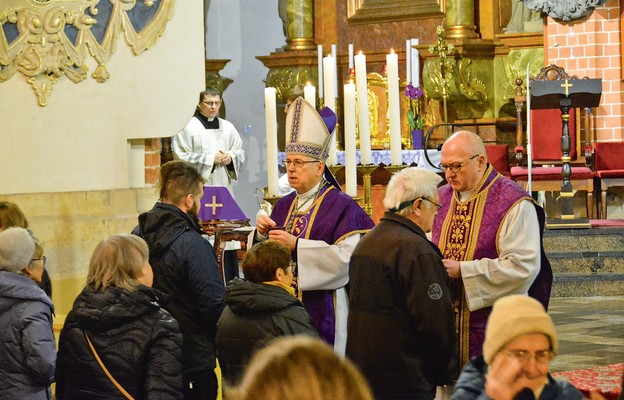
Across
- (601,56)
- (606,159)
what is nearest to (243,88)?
(601,56)

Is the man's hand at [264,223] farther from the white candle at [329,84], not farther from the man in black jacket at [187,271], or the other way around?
the white candle at [329,84]

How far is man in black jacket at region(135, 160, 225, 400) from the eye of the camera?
4.80 metres

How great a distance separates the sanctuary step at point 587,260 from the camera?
10719mm

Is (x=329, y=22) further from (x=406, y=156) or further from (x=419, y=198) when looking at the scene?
(x=419, y=198)

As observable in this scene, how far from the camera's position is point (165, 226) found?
16.0 ft

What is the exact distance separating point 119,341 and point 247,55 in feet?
38.3

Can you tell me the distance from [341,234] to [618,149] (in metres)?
7.89

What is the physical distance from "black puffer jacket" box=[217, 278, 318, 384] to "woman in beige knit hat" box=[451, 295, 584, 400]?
1.39 m

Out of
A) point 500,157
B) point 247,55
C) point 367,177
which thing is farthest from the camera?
point 247,55

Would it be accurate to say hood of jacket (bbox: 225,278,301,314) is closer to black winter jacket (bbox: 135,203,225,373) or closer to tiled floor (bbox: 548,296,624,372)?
black winter jacket (bbox: 135,203,225,373)

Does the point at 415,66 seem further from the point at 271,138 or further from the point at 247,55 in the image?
the point at 271,138

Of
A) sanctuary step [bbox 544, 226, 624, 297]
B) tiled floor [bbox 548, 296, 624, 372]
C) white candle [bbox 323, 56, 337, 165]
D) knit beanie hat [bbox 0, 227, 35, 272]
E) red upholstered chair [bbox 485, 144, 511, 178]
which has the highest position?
white candle [bbox 323, 56, 337, 165]

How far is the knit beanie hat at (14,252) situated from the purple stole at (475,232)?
5.61ft

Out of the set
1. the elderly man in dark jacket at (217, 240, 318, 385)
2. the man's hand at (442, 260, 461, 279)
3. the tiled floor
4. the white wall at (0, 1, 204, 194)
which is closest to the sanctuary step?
the tiled floor
